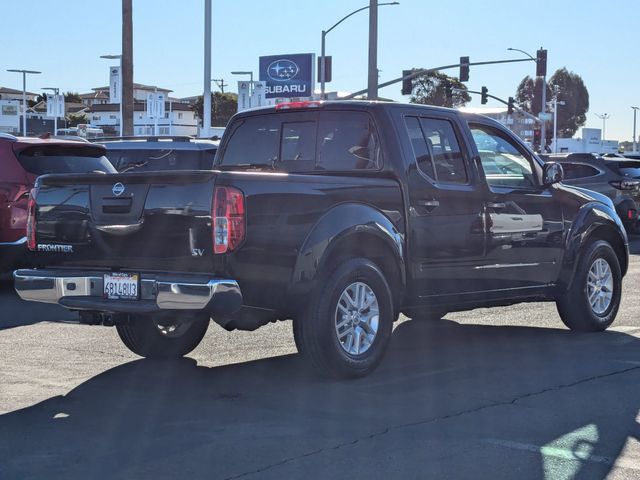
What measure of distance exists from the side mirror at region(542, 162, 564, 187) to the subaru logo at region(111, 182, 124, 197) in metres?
3.86

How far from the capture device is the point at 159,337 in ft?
26.1

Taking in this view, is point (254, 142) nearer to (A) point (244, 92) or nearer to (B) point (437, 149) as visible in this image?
(B) point (437, 149)

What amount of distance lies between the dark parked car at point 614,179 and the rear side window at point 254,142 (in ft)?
40.9

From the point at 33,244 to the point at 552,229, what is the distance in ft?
14.1

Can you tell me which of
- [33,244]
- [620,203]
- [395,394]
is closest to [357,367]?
[395,394]

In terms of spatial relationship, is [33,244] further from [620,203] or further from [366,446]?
[620,203]

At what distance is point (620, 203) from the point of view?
65.5 ft

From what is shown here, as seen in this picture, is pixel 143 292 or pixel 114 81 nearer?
pixel 143 292

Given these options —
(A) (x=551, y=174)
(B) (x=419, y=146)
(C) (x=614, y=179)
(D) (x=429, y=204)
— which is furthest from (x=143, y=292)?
(C) (x=614, y=179)

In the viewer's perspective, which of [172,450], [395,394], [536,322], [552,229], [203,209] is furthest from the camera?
[536,322]

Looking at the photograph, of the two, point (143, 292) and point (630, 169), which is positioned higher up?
point (630, 169)

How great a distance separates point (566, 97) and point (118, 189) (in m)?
128

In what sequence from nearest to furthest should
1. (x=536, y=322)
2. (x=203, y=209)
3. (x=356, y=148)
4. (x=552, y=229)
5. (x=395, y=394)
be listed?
(x=203, y=209) < (x=395, y=394) < (x=356, y=148) < (x=552, y=229) < (x=536, y=322)

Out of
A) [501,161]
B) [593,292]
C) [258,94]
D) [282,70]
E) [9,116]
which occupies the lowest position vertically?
[593,292]
